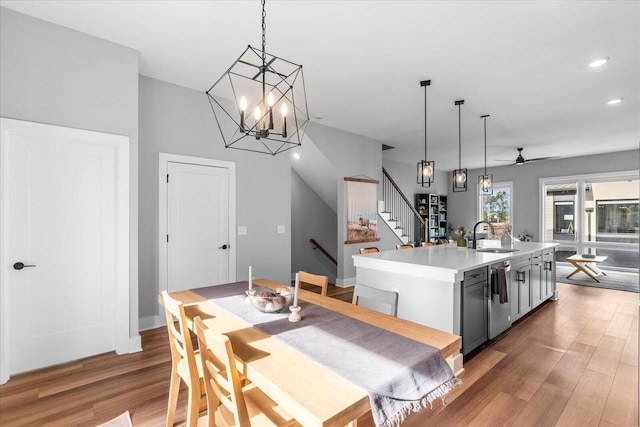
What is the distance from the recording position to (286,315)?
186 centimetres

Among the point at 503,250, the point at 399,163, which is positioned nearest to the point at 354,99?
the point at 503,250

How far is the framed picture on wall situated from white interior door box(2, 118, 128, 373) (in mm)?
3860

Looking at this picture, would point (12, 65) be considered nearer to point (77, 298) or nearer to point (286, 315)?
point (77, 298)

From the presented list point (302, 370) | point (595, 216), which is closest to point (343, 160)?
point (302, 370)

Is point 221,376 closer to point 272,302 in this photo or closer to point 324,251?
point 272,302

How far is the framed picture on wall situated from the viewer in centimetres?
601

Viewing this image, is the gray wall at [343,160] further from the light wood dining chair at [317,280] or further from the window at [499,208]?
the window at [499,208]

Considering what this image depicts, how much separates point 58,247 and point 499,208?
1063 centimetres

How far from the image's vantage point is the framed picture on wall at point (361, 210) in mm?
6012

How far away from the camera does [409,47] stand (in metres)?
3.07

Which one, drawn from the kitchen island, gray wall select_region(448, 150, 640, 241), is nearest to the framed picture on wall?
the kitchen island

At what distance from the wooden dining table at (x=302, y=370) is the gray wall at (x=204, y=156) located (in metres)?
2.17

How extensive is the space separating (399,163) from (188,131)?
266 inches

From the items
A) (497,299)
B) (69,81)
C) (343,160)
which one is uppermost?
(69,81)
